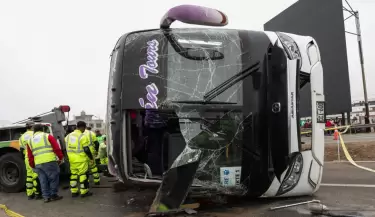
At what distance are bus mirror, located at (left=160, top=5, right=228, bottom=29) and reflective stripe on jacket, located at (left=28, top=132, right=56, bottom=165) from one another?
341 centimetres

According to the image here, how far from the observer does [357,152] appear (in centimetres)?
931

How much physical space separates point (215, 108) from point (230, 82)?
0.35m

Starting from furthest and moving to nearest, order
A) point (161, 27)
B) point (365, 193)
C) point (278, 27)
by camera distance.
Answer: point (278, 27), point (365, 193), point (161, 27)

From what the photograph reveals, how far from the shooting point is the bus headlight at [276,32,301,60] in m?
3.76

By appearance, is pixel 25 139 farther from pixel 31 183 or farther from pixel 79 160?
pixel 79 160

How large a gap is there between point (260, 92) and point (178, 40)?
1157 mm

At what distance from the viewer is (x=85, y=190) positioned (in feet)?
18.2

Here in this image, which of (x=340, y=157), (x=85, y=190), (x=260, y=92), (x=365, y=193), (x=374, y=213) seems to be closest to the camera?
(x=374, y=213)

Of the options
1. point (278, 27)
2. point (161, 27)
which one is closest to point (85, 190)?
point (161, 27)

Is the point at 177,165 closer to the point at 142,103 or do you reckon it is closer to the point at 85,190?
the point at 142,103

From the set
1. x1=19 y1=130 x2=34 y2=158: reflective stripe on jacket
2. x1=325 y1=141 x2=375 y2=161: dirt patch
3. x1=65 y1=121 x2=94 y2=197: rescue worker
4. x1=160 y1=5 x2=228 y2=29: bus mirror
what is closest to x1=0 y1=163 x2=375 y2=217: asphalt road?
x1=65 y1=121 x2=94 y2=197: rescue worker

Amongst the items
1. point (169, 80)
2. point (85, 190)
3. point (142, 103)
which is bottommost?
point (85, 190)

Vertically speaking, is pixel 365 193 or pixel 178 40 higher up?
pixel 178 40

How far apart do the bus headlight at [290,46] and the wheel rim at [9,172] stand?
19.0ft
